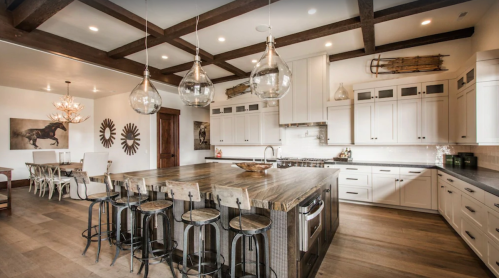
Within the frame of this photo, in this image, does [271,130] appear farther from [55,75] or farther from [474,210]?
[55,75]

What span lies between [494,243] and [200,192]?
2.55 m

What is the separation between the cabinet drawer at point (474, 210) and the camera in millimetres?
2113

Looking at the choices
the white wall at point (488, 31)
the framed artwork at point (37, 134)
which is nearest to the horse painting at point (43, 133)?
the framed artwork at point (37, 134)

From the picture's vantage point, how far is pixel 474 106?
111 inches

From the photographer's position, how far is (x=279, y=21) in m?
3.36

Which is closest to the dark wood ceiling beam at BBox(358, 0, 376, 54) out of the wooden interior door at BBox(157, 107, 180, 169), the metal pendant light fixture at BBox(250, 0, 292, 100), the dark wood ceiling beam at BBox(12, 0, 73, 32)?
the metal pendant light fixture at BBox(250, 0, 292, 100)

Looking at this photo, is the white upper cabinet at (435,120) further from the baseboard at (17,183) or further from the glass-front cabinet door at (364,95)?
the baseboard at (17,183)

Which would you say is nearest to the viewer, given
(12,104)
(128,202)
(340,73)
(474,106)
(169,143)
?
(128,202)

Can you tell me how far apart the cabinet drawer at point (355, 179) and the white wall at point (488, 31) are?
2504 millimetres

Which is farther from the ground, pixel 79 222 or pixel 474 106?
pixel 474 106

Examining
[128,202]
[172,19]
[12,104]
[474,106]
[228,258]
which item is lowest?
[228,258]

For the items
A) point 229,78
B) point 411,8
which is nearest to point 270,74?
point 411,8

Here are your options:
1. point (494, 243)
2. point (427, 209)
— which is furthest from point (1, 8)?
point (427, 209)

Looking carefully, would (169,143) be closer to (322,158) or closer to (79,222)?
(79,222)
